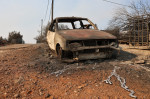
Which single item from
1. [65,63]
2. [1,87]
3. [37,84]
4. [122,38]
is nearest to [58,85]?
[37,84]

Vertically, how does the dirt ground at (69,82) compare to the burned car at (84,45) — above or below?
below

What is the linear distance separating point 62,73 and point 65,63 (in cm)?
78

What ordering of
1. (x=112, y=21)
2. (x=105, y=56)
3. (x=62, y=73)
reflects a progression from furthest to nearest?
(x=112, y=21), (x=105, y=56), (x=62, y=73)

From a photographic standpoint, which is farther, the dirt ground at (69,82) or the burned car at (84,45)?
the burned car at (84,45)

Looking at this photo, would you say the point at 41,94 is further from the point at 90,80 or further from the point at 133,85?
the point at 133,85

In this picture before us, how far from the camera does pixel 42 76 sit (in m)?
3.06

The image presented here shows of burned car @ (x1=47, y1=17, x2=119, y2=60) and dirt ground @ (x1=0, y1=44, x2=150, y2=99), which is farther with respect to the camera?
burned car @ (x1=47, y1=17, x2=119, y2=60)

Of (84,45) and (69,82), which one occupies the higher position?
(84,45)

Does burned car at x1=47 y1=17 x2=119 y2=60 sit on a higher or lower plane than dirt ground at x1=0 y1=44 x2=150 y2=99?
higher

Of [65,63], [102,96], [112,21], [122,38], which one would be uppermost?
[112,21]

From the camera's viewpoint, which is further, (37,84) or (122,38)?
(122,38)

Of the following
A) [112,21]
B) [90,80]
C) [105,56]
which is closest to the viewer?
[90,80]

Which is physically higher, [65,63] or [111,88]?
[65,63]

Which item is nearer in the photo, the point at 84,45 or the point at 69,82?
the point at 69,82
